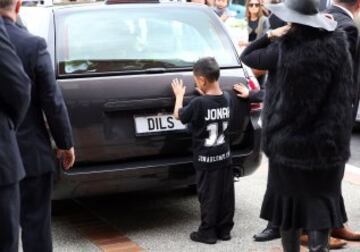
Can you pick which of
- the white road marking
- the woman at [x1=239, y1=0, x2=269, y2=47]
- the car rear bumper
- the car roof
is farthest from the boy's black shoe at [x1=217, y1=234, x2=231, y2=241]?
the woman at [x1=239, y1=0, x2=269, y2=47]

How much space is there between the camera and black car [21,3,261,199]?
439cm

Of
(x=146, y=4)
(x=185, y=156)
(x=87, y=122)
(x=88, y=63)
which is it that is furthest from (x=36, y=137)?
(x=146, y=4)

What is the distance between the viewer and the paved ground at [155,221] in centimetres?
458

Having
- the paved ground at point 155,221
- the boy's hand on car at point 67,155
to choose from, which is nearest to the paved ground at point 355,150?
the paved ground at point 155,221

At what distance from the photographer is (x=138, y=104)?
4477 millimetres

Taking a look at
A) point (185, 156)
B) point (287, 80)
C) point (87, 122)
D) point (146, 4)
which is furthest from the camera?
point (146, 4)

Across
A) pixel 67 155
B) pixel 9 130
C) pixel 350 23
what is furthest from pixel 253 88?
pixel 9 130

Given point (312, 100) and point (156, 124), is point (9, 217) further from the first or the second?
point (156, 124)

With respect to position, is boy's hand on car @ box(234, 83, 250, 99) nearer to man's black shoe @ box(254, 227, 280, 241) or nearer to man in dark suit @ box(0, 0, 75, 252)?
man's black shoe @ box(254, 227, 280, 241)

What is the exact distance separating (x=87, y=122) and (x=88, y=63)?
1.47ft

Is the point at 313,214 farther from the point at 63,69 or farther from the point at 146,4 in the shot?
the point at 146,4

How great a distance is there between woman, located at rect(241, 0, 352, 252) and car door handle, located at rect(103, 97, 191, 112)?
1.04 meters

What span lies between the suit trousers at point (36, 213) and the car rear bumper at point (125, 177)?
667mm

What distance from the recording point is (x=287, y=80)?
11.2ft
